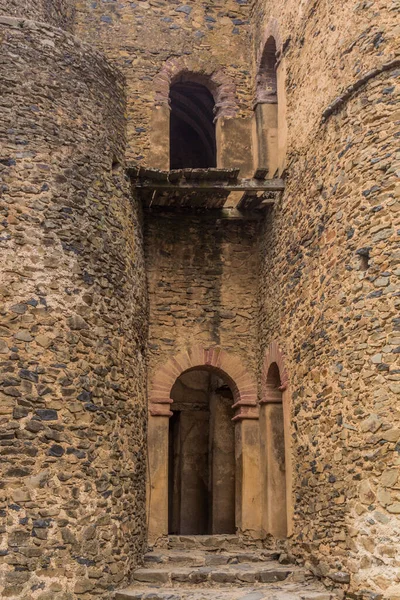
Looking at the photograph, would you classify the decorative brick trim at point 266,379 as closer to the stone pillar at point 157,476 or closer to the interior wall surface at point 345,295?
the interior wall surface at point 345,295

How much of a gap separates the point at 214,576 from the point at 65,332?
334cm

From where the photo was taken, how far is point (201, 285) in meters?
11.2

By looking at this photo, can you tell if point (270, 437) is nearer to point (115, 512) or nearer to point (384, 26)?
point (115, 512)

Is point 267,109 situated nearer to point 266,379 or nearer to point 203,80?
point 203,80

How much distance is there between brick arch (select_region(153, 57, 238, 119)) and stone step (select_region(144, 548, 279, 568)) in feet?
22.6

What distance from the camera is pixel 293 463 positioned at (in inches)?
362

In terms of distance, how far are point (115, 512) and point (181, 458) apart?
6.55 m

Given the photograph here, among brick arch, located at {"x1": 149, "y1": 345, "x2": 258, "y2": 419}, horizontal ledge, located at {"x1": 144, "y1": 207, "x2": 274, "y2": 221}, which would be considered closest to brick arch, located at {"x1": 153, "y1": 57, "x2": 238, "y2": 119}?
horizontal ledge, located at {"x1": 144, "y1": 207, "x2": 274, "y2": 221}

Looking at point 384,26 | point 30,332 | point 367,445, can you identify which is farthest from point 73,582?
point 384,26

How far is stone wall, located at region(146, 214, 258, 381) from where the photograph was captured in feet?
35.9

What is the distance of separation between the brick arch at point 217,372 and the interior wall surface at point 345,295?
4.26 feet

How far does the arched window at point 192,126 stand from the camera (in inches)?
537

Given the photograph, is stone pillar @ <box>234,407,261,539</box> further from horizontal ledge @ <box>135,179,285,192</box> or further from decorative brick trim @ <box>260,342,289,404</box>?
horizontal ledge @ <box>135,179,285,192</box>

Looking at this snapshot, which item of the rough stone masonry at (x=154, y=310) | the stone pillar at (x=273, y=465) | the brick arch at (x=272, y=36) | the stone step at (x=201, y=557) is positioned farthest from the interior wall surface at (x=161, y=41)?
the stone step at (x=201, y=557)
